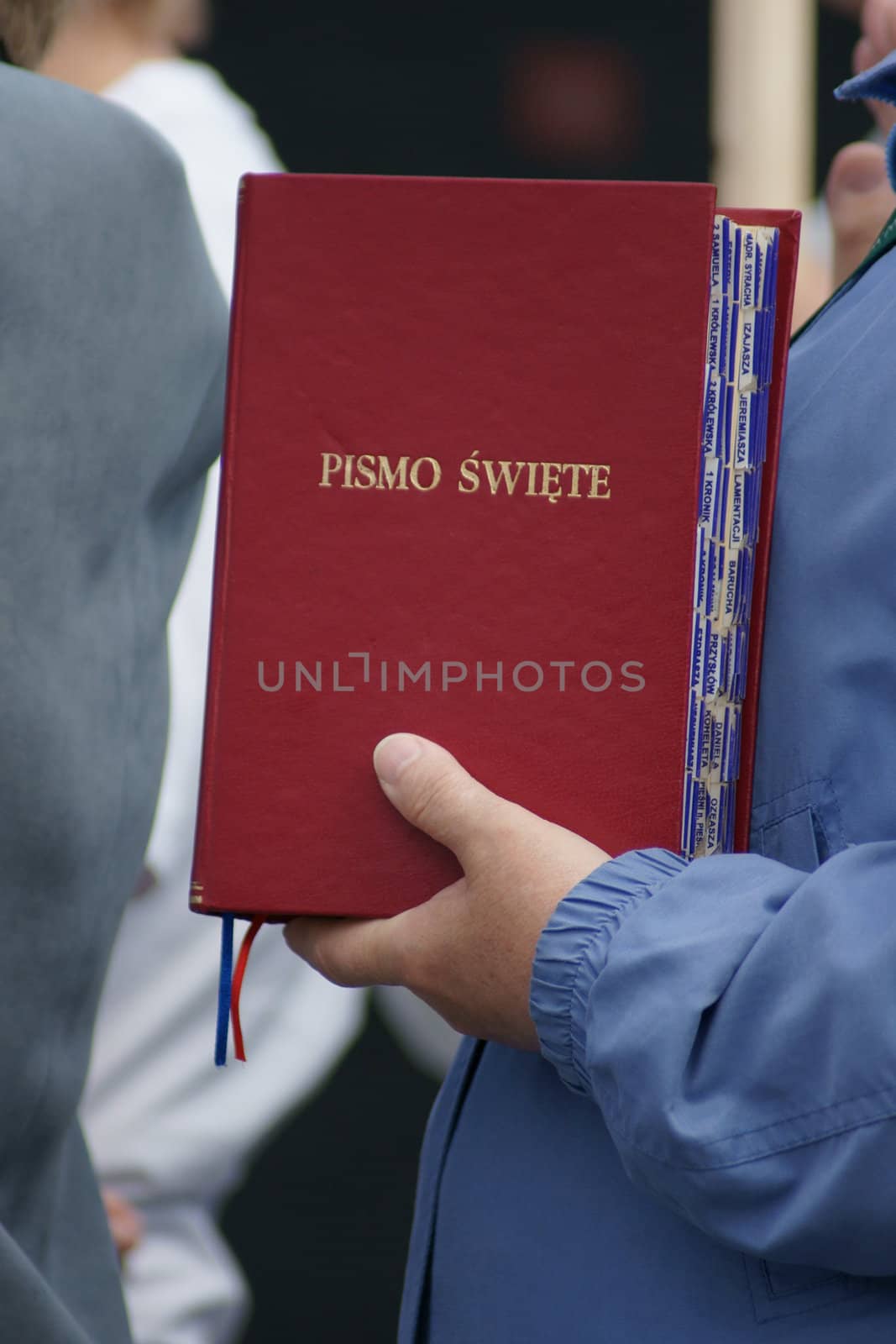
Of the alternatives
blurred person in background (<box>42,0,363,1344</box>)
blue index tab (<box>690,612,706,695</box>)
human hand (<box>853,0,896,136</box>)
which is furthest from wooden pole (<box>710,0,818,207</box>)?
blue index tab (<box>690,612,706,695</box>)

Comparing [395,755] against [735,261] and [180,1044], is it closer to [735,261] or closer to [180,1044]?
[735,261]

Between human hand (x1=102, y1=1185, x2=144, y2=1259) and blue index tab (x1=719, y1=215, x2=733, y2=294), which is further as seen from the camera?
human hand (x1=102, y1=1185, x2=144, y2=1259)

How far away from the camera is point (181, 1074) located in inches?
73.7

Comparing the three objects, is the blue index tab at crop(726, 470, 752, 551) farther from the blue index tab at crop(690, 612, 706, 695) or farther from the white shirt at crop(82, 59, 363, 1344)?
the white shirt at crop(82, 59, 363, 1344)

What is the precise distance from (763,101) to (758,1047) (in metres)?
2.16

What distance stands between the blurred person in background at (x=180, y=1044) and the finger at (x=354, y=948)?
0.86 metres

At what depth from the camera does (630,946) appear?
0.77 metres

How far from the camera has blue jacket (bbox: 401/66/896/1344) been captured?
2.37 ft

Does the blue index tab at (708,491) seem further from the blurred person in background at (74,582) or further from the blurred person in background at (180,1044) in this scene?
the blurred person in background at (180,1044)

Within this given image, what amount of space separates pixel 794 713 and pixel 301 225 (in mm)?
354

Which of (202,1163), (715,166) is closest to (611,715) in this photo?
(202,1163)

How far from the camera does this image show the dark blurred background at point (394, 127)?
283 cm

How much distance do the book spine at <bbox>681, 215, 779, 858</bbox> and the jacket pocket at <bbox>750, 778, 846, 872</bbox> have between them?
2cm

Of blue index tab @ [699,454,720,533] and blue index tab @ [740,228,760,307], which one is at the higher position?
blue index tab @ [740,228,760,307]
